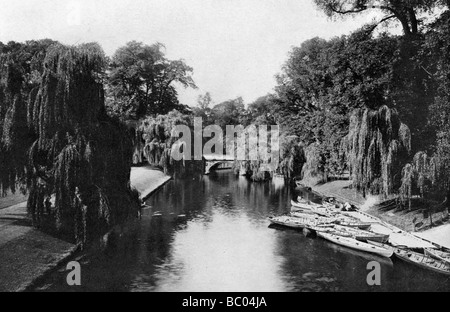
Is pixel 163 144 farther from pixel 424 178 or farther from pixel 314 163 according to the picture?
pixel 424 178

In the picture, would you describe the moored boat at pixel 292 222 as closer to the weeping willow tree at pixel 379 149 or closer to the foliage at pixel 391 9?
the weeping willow tree at pixel 379 149

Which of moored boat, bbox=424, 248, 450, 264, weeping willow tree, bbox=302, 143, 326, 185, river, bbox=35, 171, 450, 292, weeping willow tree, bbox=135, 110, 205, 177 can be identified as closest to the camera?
river, bbox=35, 171, 450, 292

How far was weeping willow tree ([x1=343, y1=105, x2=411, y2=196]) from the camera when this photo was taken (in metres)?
30.7

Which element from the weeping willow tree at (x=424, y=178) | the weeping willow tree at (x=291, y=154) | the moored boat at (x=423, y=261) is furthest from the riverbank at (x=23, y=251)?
the weeping willow tree at (x=291, y=154)

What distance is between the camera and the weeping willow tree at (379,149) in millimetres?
30734

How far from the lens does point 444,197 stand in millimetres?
27391

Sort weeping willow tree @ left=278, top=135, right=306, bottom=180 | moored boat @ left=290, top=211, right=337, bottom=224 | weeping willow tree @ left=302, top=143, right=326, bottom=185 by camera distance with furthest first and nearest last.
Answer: weeping willow tree @ left=278, top=135, right=306, bottom=180 → weeping willow tree @ left=302, top=143, right=326, bottom=185 → moored boat @ left=290, top=211, right=337, bottom=224

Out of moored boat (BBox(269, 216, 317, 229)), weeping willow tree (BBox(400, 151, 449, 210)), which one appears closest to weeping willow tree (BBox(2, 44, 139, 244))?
moored boat (BBox(269, 216, 317, 229))

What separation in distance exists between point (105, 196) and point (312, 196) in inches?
1201

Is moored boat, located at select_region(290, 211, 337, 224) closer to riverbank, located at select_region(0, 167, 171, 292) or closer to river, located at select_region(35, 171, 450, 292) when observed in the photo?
river, located at select_region(35, 171, 450, 292)

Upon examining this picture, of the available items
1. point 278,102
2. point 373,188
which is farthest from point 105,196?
point 278,102

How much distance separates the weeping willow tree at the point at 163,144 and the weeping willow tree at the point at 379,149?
103 ft

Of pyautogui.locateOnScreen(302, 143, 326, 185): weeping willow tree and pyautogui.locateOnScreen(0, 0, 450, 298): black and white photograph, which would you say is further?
pyautogui.locateOnScreen(302, 143, 326, 185): weeping willow tree

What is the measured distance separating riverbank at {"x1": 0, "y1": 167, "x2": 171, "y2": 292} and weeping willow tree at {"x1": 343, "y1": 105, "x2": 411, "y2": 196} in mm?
21670
